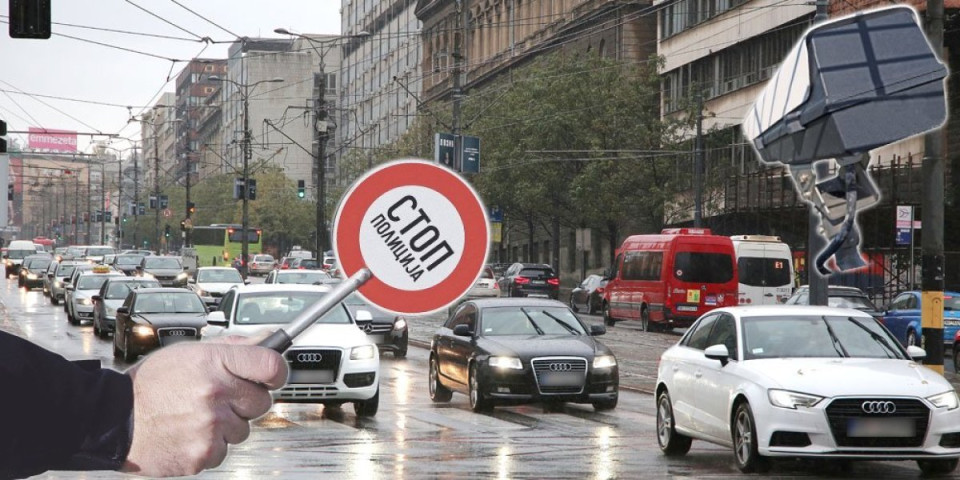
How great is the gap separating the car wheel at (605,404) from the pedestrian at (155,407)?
58.0ft

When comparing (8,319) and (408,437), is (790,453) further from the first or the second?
(8,319)

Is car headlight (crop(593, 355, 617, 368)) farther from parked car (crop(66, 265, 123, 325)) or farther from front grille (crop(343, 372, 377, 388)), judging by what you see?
parked car (crop(66, 265, 123, 325))

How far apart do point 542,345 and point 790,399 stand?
23.5 feet

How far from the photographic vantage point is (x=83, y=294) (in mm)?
43312

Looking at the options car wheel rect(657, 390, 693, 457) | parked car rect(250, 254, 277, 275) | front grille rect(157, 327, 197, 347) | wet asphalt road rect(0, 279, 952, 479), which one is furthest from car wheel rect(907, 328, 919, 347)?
parked car rect(250, 254, 277, 275)

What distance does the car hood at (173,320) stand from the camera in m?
28.6

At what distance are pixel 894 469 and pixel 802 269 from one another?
36918mm

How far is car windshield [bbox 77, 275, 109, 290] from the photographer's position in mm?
44656

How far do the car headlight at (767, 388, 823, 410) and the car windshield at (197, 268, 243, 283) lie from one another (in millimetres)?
40613

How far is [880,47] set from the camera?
12.4ft

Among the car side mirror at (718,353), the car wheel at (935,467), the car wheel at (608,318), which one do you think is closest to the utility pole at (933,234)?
the car wheel at (935,467)

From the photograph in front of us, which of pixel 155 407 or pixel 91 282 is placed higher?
pixel 155 407

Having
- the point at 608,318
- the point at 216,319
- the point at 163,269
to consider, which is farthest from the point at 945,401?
the point at 163,269

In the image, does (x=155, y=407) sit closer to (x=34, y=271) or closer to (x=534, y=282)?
(x=534, y=282)
